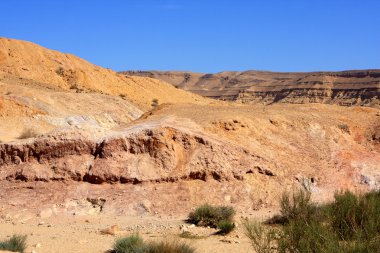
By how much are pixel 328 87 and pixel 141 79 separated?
5384cm

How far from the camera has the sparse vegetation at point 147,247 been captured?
344 inches

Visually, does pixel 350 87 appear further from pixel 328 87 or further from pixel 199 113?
pixel 199 113

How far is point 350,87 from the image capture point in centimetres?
9538

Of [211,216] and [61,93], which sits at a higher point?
[61,93]

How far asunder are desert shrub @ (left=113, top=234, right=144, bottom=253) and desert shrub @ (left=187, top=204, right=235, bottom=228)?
7.88 ft

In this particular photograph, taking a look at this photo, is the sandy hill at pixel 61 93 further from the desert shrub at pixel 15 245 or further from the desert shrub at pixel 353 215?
the desert shrub at pixel 353 215

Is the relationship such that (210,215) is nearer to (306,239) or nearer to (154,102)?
(306,239)

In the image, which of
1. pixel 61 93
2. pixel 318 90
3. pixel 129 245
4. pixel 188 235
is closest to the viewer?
pixel 129 245

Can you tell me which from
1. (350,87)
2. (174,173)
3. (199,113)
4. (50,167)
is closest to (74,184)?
(50,167)

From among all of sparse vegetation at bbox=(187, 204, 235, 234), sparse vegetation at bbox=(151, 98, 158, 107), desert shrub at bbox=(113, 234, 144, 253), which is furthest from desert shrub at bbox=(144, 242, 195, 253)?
sparse vegetation at bbox=(151, 98, 158, 107)

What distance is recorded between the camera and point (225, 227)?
11.0m

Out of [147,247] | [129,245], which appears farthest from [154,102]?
[147,247]

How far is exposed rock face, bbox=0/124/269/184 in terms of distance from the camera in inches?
514

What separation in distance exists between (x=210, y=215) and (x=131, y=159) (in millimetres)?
2834
